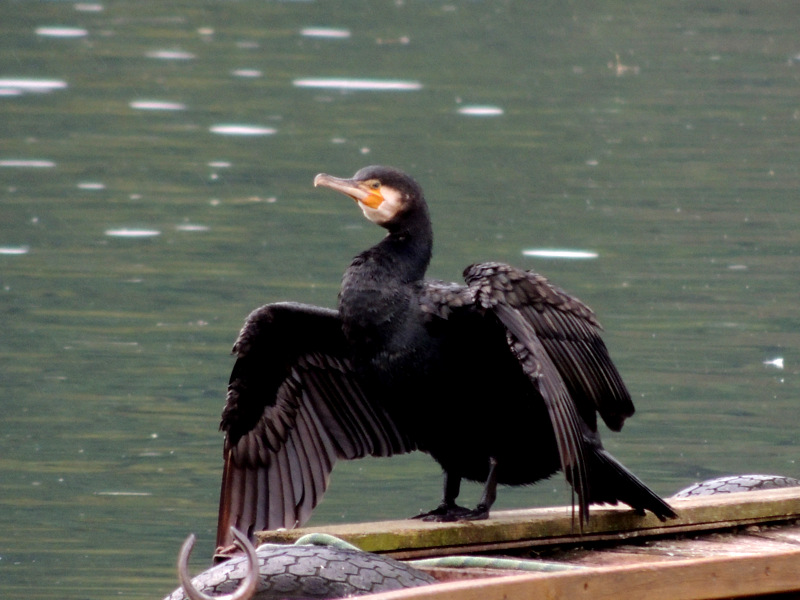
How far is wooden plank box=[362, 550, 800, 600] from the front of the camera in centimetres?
400

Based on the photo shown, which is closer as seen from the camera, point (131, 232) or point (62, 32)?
point (131, 232)

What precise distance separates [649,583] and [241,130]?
40.2 ft

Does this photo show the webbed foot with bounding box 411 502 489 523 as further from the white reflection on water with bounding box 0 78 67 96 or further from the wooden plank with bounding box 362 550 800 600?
the white reflection on water with bounding box 0 78 67 96

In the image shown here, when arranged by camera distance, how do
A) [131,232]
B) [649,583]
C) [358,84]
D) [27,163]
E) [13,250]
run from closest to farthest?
[649,583], [13,250], [131,232], [27,163], [358,84]

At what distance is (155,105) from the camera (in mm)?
17359

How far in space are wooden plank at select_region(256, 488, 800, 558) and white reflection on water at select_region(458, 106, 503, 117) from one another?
38.1 feet

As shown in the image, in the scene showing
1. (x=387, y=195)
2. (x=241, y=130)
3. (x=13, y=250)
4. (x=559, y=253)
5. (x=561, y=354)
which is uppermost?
(x=387, y=195)

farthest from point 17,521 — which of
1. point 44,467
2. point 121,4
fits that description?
point 121,4

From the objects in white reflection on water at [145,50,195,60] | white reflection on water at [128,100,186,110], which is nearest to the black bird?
white reflection on water at [128,100,186,110]

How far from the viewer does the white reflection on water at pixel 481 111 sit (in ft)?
55.5

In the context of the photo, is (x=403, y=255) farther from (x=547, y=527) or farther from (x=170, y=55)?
(x=170, y=55)

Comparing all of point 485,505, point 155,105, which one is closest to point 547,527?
point 485,505

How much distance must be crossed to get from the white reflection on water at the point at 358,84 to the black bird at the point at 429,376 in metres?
12.7

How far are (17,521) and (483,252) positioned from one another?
16.7 feet
